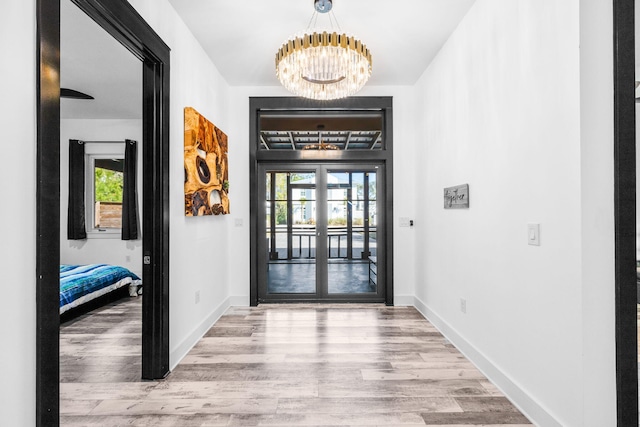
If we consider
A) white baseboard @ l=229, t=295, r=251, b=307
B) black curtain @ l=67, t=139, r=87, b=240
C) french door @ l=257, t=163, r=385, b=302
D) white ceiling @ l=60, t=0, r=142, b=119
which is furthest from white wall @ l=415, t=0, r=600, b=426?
black curtain @ l=67, t=139, r=87, b=240

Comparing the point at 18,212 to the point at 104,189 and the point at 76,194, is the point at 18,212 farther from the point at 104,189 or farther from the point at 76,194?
the point at 104,189

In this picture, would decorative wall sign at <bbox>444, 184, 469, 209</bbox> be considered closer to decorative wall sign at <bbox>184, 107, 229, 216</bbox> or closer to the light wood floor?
the light wood floor

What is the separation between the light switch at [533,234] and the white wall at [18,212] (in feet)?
7.83

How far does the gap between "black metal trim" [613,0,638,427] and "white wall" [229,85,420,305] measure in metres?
2.91

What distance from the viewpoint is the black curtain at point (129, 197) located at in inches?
219

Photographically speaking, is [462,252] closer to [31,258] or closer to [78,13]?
[31,258]

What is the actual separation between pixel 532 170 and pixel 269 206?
3.24 meters

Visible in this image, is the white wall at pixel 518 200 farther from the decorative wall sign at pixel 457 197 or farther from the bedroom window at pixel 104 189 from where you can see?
the bedroom window at pixel 104 189

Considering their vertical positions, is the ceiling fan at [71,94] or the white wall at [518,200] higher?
the ceiling fan at [71,94]

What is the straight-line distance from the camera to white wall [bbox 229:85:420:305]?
446cm

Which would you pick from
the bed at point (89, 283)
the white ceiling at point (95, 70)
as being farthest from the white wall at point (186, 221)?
the bed at point (89, 283)

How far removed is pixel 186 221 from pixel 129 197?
3207 millimetres

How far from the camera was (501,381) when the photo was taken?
2.33m

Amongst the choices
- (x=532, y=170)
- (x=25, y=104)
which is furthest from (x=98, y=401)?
(x=532, y=170)
